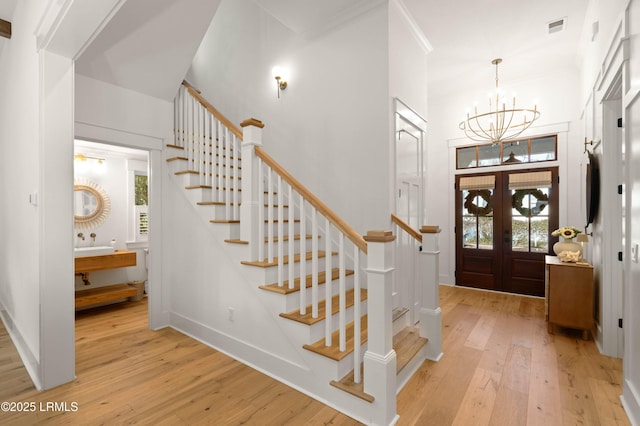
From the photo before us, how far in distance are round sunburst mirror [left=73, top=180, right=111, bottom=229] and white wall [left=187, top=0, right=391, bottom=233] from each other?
2468mm

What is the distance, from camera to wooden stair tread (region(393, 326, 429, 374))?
2473 mm

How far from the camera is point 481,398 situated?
2252 mm

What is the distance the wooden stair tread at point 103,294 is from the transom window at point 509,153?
5.93m

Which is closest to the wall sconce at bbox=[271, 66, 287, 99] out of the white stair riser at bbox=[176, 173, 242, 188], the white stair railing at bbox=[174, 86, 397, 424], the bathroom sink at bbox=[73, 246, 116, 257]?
the white stair railing at bbox=[174, 86, 397, 424]

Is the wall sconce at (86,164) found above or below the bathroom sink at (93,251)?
above

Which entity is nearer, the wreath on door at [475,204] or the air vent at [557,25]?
the air vent at [557,25]

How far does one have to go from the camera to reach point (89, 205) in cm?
477

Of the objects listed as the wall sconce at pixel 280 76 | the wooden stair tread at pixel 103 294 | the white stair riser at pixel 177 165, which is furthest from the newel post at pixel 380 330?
the wooden stair tread at pixel 103 294

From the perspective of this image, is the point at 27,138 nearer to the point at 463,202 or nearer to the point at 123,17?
the point at 123,17

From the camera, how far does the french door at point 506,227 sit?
16.1ft

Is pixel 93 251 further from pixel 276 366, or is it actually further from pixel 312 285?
pixel 312 285

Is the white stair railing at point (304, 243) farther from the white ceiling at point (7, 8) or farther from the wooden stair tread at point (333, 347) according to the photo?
the white ceiling at point (7, 8)

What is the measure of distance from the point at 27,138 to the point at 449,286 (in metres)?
6.14

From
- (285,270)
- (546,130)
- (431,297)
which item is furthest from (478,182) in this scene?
(285,270)
